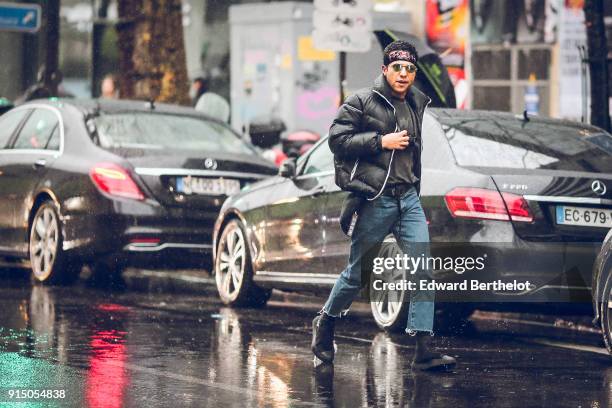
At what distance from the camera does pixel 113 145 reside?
14.9 meters

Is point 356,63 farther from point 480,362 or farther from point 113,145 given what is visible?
point 480,362

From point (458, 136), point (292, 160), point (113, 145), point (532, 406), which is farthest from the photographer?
→ point (113, 145)

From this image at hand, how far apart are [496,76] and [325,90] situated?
2847 mm

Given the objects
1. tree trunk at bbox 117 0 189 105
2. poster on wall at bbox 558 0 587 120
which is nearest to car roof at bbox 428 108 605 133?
tree trunk at bbox 117 0 189 105

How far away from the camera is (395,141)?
955 centimetres

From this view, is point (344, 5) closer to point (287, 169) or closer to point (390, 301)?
point (287, 169)

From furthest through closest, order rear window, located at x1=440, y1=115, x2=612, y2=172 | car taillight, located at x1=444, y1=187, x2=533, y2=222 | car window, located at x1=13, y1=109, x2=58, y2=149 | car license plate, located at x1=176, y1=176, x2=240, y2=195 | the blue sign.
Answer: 1. the blue sign
2. car window, located at x1=13, y1=109, x2=58, y2=149
3. car license plate, located at x1=176, y1=176, x2=240, y2=195
4. rear window, located at x1=440, y1=115, x2=612, y2=172
5. car taillight, located at x1=444, y1=187, x2=533, y2=222

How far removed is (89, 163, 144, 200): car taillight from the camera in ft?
47.4

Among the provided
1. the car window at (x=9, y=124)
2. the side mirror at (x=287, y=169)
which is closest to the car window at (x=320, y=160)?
the side mirror at (x=287, y=169)

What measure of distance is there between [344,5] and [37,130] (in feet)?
11.2

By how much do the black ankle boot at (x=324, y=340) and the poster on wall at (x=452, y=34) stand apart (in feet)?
63.6

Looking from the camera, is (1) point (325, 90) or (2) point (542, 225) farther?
(1) point (325, 90)

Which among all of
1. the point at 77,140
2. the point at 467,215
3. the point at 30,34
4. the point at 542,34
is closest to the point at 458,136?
the point at 467,215

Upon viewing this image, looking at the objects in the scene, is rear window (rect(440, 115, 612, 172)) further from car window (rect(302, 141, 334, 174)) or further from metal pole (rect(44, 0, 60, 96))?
metal pole (rect(44, 0, 60, 96))
